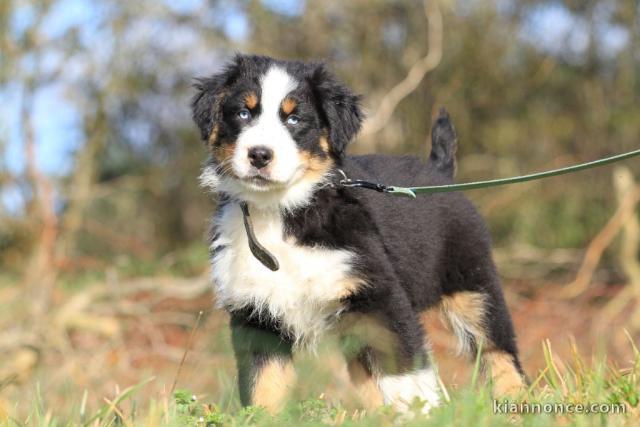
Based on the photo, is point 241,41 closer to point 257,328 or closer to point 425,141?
point 425,141

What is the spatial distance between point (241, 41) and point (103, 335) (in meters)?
3.95

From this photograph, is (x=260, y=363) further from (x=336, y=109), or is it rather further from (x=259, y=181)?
(x=336, y=109)

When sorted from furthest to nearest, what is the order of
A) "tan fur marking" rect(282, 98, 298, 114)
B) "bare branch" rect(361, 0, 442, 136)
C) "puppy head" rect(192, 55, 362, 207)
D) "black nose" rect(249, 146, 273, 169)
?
"bare branch" rect(361, 0, 442, 136), "tan fur marking" rect(282, 98, 298, 114), "puppy head" rect(192, 55, 362, 207), "black nose" rect(249, 146, 273, 169)

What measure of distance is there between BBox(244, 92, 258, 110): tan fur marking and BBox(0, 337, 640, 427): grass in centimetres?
124

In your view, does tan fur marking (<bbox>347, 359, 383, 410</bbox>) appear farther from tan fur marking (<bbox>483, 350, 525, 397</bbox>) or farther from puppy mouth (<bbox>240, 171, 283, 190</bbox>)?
puppy mouth (<bbox>240, 171, 283, 190</bbox>)

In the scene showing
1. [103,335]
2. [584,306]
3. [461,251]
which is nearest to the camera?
[461,251]

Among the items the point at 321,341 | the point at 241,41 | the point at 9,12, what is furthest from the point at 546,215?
the point at 321,341

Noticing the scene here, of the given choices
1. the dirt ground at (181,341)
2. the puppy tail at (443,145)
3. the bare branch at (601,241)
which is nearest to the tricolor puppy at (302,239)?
the puppy tail at (443,145)

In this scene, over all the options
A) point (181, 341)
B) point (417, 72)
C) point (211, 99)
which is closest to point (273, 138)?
point (211, 99)

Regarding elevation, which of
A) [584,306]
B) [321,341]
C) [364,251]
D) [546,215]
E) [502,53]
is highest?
[502,53]

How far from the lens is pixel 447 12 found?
34.9 feet

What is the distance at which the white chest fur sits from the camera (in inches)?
144

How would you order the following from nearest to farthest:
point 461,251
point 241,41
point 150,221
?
1. point 461,251
2. point 241,41
3. point 150,221

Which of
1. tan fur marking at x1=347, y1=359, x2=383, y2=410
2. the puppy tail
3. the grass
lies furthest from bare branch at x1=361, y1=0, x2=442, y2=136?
the grass
